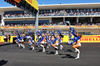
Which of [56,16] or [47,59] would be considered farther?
[56,16]

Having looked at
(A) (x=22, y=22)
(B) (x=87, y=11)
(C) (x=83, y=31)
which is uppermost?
(B) (x=87, y=11)

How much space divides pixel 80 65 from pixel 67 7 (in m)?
28.6

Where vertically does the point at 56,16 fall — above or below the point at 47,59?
above

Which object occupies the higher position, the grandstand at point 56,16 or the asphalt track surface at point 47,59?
the grandstand at point 56,16

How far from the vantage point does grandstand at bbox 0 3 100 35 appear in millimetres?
30922

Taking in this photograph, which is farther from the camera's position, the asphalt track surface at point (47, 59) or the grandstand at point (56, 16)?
the grandstand at point (56, 16)

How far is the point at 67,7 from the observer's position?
32.9m

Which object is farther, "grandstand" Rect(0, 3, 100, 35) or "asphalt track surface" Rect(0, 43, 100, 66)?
"grandstand" Rect(0, 3, 100, 35)

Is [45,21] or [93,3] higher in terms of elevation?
[93,3]

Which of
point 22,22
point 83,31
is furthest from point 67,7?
point 22,22

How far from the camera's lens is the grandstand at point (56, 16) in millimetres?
30922

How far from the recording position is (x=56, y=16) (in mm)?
31578

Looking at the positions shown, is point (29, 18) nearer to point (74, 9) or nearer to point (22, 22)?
point (22, 22)

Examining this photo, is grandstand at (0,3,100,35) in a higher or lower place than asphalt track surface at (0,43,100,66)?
higher
